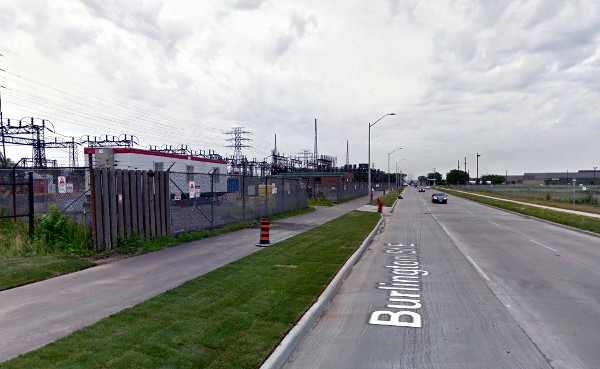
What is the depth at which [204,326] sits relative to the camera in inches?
203

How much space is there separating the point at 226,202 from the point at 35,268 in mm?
9562

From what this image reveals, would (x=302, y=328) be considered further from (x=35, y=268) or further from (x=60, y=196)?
(x=60, y=196)

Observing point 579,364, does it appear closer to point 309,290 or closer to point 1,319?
point 309,290

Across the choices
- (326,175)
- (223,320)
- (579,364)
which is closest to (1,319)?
(223,320)

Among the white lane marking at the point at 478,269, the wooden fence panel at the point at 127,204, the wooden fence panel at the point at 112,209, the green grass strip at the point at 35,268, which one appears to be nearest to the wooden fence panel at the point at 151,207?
the wooden fence panel at the point at 127,204

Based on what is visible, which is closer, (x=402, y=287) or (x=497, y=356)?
(x=497, y=356)

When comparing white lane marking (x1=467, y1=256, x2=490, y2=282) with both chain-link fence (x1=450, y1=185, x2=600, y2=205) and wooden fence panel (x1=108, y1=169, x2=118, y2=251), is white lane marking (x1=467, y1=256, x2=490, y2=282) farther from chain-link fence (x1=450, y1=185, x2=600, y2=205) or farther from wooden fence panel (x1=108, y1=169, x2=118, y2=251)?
chain-link fence (x1=450, y1=185, x2=600, y2=205)

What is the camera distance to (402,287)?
26.1 feet

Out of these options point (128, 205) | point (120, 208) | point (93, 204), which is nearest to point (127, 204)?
point (128, 205)

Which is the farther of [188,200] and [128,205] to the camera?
[188,200]

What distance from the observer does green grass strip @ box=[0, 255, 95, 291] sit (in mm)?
7508

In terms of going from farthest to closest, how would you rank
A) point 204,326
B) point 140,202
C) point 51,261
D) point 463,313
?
point 140,202 < point 51,261 < point 463,313 < point 204,326

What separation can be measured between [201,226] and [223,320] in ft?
32.4

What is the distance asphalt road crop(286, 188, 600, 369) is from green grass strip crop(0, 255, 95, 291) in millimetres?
5839
